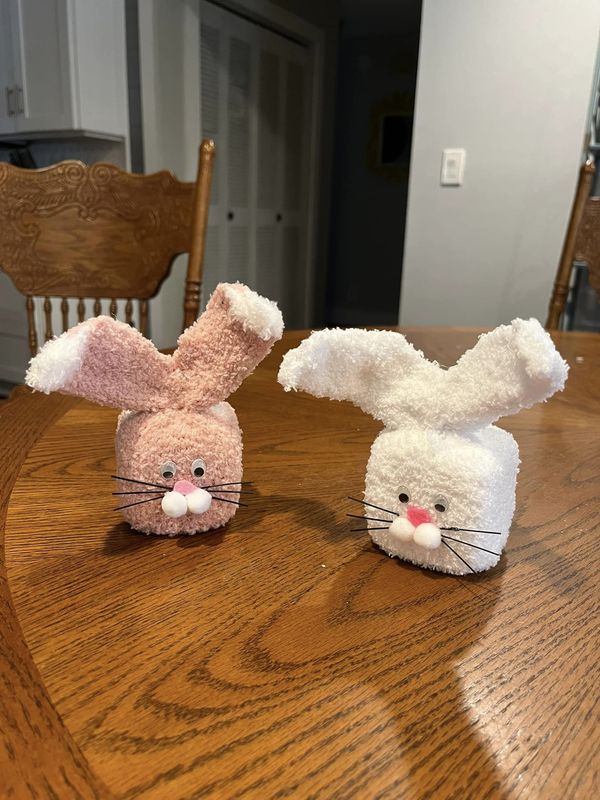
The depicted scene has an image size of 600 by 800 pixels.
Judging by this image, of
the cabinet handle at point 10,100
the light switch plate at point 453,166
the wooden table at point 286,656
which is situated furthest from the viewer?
the cabinet handle at point 10,100

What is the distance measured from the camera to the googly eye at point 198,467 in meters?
0.45

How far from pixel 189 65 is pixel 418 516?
126 inches

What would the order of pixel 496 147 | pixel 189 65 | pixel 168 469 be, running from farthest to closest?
pixel 189 65 < pixel 496 147 < pixel 168 469

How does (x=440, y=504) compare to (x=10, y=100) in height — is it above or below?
below

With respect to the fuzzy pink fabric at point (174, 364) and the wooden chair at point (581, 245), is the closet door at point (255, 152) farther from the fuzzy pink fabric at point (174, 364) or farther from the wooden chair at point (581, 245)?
the fuzzy pink fabric at point (174, 364)

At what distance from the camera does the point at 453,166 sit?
2.32m

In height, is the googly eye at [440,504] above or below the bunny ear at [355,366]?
below

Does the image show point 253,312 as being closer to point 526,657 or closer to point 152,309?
point 526,657

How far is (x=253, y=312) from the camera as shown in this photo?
423 mm

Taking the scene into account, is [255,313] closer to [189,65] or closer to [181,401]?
[181,401]

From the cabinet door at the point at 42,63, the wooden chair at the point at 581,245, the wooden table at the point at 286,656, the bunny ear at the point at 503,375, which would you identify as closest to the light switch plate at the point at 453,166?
the wooden chair at the point at 581,245

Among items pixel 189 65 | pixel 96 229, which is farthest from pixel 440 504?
pixel 189 65

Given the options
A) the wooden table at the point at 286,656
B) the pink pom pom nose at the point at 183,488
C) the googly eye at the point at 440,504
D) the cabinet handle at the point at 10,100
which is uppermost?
the cabinet handle at the point at 10,100

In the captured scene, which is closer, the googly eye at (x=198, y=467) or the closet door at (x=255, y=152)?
the googly eye at (x=198, y=467)
